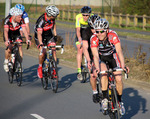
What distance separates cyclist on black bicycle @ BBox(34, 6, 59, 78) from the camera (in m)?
9.64

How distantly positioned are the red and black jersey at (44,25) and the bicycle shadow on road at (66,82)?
1440 millimetres

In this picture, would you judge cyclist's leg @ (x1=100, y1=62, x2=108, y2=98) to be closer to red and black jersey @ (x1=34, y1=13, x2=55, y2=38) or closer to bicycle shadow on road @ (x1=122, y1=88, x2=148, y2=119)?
bicycle shadow on road @ (x1=122, y1=88, x2=148, y2=119)

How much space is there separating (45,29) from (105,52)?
3321 millimetres

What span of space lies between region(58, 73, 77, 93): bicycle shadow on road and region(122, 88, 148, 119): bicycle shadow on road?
1.63 m

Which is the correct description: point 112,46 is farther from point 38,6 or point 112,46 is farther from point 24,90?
point 38,6

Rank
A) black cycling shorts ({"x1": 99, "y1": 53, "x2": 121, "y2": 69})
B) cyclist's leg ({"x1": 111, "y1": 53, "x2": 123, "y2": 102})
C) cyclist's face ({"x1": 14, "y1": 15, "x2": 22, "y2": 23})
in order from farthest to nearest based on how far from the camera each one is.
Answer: cyclist's face ({"x1": 14, "y1": 15, "x2": 22, "y2": 23}), black cycling shorts ({"x1": 99, "y1": 53, "x2": 121, "y2": 69}), cyclist's leg ({"x1": 111, "y1": 53, "x2": 123, "y2": 102})

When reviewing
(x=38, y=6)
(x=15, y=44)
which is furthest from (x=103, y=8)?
(x=15, y=44)

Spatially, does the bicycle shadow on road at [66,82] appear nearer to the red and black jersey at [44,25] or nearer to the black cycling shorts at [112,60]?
the red and black jersey at [44,25]

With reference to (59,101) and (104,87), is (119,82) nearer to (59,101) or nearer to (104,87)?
(104,87)

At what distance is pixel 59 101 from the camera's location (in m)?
8.75

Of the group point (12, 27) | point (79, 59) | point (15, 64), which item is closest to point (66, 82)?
point (79, 59)

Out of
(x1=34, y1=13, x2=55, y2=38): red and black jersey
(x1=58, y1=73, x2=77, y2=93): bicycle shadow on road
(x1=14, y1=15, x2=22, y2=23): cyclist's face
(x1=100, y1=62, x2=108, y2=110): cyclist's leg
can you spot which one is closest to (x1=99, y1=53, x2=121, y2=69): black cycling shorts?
(x1=100, y1=62, x2=108, y2=110): cyclist's leg

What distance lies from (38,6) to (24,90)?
126 ft

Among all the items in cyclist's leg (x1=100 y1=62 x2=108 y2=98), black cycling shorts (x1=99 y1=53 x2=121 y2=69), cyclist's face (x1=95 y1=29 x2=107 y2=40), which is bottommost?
cyclist's leg (x1=100 y1=62 x2=108 y2=98)
